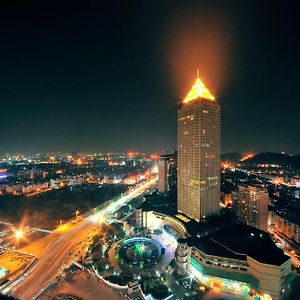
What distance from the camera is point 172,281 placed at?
662 inches

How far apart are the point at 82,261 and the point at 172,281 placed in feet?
27.4

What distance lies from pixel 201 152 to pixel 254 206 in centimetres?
953

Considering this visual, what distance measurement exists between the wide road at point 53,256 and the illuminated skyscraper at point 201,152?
45.3ft

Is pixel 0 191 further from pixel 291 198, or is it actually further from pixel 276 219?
pixel 291 198

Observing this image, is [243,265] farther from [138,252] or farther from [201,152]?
[201,152]

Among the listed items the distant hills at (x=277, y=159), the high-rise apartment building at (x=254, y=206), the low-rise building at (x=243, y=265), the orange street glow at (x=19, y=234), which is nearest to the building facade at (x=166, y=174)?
the high-rise apartment building at (x=254, y=206)

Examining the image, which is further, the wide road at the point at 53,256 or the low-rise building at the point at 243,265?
the wide road at the point at 53,256

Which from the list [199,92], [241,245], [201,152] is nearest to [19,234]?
[201,152]

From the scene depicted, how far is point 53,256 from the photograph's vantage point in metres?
20.0

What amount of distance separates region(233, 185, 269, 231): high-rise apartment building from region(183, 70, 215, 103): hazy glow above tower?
12260 mm

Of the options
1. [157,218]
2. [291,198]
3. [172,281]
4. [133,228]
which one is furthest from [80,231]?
[291,198]

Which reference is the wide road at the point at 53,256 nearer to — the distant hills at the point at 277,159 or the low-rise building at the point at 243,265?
the low-rise building at the point at 243,265

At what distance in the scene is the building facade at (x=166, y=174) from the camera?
35500 millimetres

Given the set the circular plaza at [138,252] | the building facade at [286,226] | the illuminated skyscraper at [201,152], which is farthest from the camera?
the illuminated skyscraper at [201,152]
